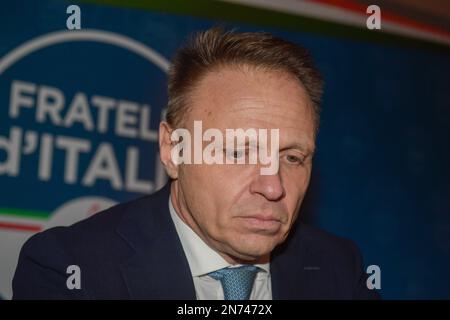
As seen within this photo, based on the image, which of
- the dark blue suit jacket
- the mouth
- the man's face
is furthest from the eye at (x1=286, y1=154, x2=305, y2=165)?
the dark blue suit jacket

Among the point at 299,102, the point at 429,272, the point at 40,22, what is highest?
the point at 40,22

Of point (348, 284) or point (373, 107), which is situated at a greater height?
point (373, 107)

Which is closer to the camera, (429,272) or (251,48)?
(251,48)

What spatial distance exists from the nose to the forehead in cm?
9

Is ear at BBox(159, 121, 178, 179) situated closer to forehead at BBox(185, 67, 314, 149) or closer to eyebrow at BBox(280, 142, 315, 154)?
forehead at BBox(185, 67, 314, 149)

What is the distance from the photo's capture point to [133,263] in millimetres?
1229

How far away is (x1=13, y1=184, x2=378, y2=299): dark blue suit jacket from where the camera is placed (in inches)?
48.1

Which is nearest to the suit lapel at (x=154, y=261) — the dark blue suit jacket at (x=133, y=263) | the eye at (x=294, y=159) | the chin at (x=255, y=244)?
the dark blue suit jacket at (x=133, y=263)

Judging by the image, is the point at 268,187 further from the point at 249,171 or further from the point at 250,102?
the point at 250,102

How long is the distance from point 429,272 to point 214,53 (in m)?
1.26

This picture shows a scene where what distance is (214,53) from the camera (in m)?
1.25

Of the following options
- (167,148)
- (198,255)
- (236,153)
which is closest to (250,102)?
(236,153)
